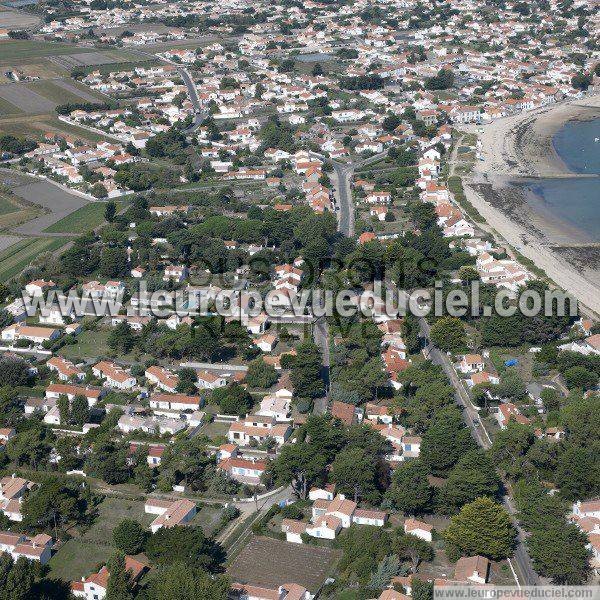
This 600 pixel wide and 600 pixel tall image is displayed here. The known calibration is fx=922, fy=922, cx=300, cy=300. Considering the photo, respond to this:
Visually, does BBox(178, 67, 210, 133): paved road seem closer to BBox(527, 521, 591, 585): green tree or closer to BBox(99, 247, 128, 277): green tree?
BBox(99, 247, 128, 277): green tree

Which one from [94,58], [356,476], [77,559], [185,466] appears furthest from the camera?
[94,58]

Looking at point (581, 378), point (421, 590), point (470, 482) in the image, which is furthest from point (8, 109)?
point (421, 590)

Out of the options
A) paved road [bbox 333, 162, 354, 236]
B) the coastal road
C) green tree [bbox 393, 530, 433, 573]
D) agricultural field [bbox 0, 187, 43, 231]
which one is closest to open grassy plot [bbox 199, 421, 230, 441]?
the coastal road

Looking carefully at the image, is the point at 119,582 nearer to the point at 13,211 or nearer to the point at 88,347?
the point at 88,347

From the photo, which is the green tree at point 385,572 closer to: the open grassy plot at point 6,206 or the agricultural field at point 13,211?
the agricultural field at point 13,211

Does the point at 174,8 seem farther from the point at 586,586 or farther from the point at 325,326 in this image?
the point at 586,586

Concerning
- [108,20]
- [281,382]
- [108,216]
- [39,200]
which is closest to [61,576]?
[281,382]

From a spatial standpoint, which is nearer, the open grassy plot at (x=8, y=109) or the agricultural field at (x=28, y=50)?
the open grassy plot at (x=8, y=109)

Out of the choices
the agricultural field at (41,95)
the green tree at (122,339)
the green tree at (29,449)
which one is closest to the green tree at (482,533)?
the green tree at (29,449)
